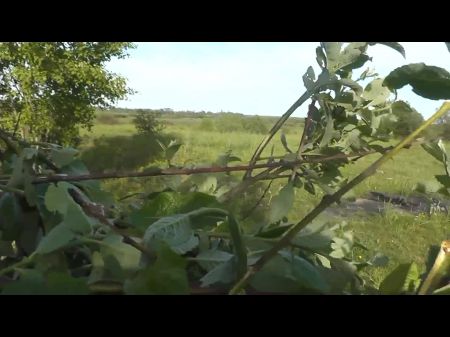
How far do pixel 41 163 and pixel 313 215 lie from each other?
22 centimetres

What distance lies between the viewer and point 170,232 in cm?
22

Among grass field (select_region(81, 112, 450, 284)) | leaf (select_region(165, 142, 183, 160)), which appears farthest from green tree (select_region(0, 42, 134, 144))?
leaf (select_region(165, 142, 183, 160))

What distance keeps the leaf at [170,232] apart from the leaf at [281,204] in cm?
6

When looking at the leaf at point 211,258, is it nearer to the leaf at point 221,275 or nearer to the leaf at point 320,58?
the leaf at point 221,275

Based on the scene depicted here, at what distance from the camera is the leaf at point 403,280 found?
0.72ft

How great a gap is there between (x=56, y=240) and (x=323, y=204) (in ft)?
0.34

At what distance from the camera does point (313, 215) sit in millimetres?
199

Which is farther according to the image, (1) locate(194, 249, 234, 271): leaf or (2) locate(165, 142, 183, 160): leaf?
(2) locate(165, 142, 183, 160): leaf

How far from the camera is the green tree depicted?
4379 mm

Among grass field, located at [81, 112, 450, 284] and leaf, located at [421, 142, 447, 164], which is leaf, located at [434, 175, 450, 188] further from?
grass field, located at [81, 112, 450, 284]

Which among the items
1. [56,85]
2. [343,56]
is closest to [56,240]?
[343,56]

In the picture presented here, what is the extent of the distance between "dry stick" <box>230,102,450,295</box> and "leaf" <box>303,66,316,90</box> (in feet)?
0.41

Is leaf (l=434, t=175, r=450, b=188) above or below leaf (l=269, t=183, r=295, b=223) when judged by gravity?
above

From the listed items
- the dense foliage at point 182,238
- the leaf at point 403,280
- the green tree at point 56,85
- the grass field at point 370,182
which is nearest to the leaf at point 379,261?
the dense foliage at point 182,238
